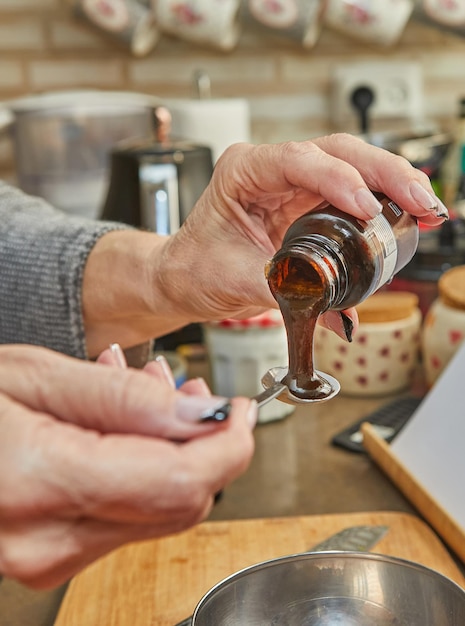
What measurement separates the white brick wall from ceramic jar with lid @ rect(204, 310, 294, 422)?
2.87ft

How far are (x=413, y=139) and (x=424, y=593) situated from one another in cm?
119

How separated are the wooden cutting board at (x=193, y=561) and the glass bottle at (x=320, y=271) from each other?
265mm

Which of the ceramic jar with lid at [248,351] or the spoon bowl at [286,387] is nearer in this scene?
the spoon bowl at [286,387]

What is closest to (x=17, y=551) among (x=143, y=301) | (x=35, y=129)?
(x=143, y=301)

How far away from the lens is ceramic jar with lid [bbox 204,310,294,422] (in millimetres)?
1120

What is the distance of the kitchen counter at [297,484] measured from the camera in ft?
2.60

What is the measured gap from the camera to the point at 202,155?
1319 millimetres

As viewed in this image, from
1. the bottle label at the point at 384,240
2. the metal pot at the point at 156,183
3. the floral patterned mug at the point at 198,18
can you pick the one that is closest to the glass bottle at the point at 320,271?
the bottle label at the point at 384,240

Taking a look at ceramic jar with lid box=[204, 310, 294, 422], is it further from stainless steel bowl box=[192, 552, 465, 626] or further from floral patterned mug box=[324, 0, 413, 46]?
floral patterned mug box=[324, 0, 413, 46]

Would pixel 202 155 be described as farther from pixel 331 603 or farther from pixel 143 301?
pixel 331 603

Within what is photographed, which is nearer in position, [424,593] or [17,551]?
[17,551]

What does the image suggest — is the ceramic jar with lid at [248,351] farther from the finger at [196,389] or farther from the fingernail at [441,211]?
the finger at [196,389]

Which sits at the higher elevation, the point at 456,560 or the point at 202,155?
the point at 202,155

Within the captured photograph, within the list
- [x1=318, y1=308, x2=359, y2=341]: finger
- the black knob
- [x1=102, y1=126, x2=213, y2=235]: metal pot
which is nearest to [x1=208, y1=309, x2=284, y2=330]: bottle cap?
[x1=102, y1=126, x2=213, y2=235]: metal pot
